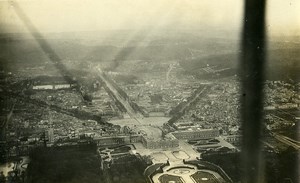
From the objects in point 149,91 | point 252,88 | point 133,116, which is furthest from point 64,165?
point 252,88

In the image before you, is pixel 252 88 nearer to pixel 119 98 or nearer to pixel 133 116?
pixel 133 116

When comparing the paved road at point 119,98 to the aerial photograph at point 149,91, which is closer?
the aerial photograph at point 149,91

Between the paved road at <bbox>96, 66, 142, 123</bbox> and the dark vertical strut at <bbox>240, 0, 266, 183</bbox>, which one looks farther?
the dark vertical strut at <bbox>240, 0, 266, 183</bbox>

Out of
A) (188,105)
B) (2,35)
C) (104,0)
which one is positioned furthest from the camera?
(188,105)

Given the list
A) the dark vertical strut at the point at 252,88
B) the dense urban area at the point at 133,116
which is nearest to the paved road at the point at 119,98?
the dense urban area at the point at 133,116

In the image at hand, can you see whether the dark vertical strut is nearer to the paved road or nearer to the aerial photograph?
the aerial photograph

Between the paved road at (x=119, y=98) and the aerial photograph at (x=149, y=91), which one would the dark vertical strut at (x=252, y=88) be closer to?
the aerial photograph at (x=149, y=91)

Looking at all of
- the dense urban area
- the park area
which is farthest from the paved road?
the park area

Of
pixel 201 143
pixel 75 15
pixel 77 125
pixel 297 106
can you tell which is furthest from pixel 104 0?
pixel 297 106

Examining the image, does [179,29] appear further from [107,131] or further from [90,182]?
[90,182]
